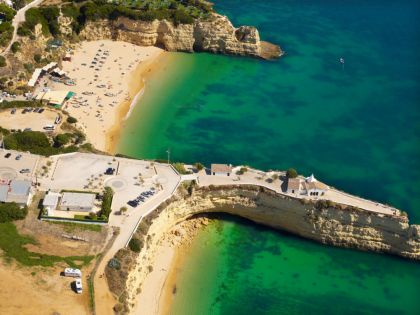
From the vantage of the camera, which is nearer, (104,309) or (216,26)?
(104,309)

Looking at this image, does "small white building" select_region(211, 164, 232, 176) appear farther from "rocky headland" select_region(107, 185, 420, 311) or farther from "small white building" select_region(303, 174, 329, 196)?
"small white building" select_region(303, 174, 329, 196)

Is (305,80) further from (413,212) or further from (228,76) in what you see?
(413,212)

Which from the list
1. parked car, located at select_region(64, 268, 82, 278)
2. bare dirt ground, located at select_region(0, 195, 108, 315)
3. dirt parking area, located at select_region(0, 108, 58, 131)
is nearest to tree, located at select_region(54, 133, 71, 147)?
dirt parking area, located at select_region(0, 108, 58, 131)

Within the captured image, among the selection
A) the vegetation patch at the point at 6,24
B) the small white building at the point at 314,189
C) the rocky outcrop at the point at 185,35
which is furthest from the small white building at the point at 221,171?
the vegetation patch at the point at 6,24

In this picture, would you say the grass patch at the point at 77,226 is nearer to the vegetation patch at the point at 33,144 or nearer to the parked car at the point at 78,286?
the parked car at the point at 78,286

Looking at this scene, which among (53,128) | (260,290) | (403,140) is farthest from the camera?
(403,140)

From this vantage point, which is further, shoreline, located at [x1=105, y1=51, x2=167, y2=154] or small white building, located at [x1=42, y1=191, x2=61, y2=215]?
shoreline, located at [x1=105, y1=51, x2=167, y2=154]

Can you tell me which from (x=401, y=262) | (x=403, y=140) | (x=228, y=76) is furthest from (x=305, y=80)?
(x=401, y=262)
